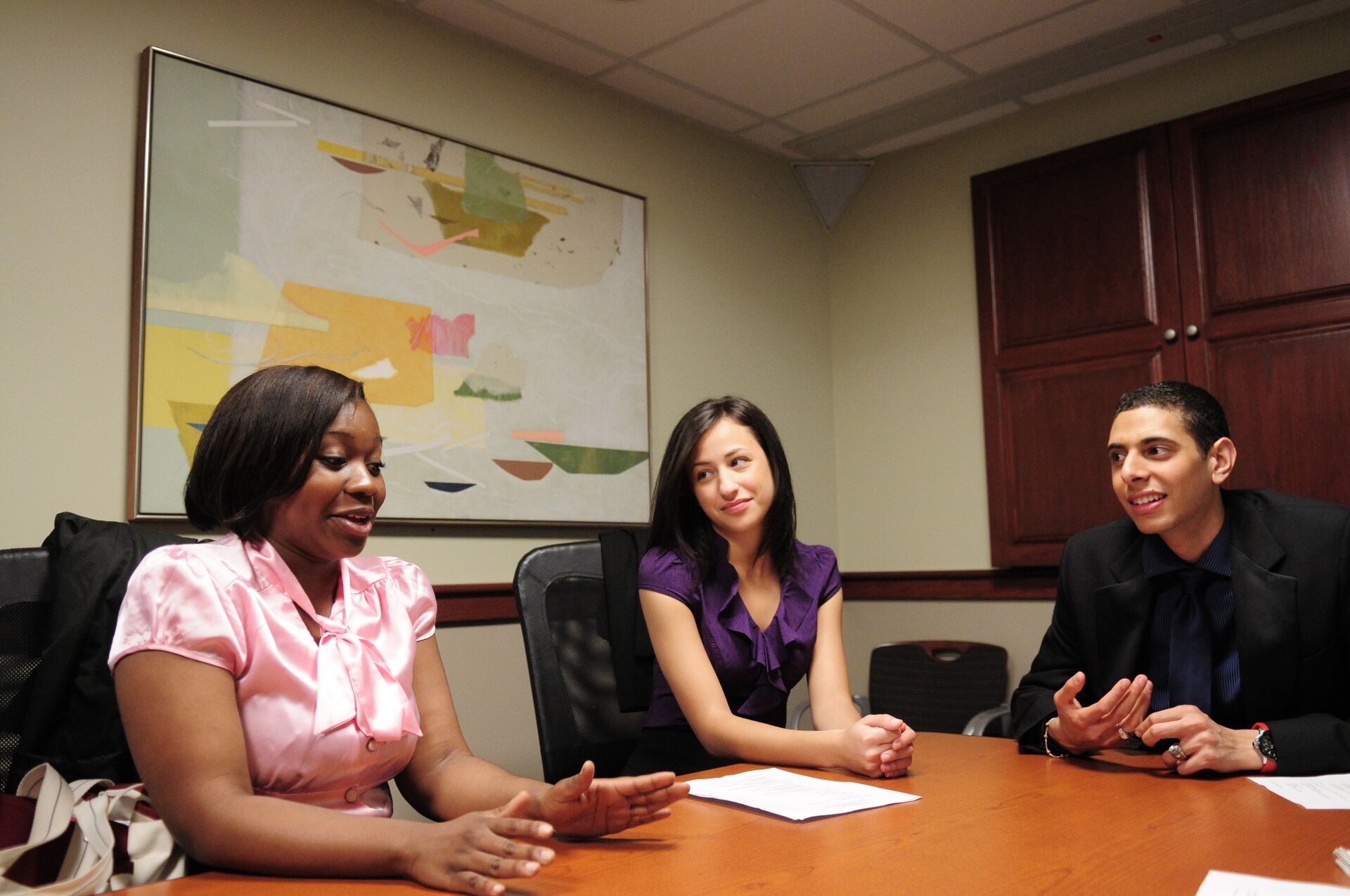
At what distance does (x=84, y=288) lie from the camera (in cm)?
259

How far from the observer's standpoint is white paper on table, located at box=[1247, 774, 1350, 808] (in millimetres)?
1413

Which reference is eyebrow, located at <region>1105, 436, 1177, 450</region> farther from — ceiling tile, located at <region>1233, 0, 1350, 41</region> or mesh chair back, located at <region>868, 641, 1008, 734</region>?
ceiling tile, located at <region>1233, 0, 1350, 41</region>

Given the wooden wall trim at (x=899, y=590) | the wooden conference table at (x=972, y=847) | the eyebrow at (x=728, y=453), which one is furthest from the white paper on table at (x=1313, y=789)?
the wooden wall trim at (x=899, y=590)

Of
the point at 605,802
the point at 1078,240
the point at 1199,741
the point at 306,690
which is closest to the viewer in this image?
the point at 605,802

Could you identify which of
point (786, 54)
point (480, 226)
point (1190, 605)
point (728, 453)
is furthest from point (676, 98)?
point (1190, 605)

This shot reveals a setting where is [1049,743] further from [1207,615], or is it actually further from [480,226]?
[480,226]

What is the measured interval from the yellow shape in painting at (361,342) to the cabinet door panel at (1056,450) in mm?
2249

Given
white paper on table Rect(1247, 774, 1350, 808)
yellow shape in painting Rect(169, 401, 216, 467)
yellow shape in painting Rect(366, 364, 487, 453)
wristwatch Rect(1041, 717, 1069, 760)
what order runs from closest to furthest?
white paper on table Rect(1247, 774, 1350, 808)
wristwatch Rect(1041, 717, 1069, 760)
yellow shape in painting Rect(169, 401, 216, 467)
yellow shape in painting Rect(366, 364, 487, 453)

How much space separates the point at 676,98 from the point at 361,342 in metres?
1.65

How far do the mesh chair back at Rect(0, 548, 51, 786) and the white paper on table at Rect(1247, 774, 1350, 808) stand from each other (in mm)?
1836

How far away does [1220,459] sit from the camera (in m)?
2.19

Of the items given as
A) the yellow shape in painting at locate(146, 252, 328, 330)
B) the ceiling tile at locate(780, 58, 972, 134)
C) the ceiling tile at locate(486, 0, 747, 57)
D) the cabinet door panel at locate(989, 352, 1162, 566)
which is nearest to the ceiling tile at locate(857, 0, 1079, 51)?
the ceiling tile at locate(780, 58, 972, 134)

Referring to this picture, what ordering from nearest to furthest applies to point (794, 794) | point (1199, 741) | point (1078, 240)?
point (794, 794) < point (1199, 741) < point (1078, 240)

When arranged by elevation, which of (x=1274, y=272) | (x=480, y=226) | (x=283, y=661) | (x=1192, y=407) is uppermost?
(x=480, y=226)
